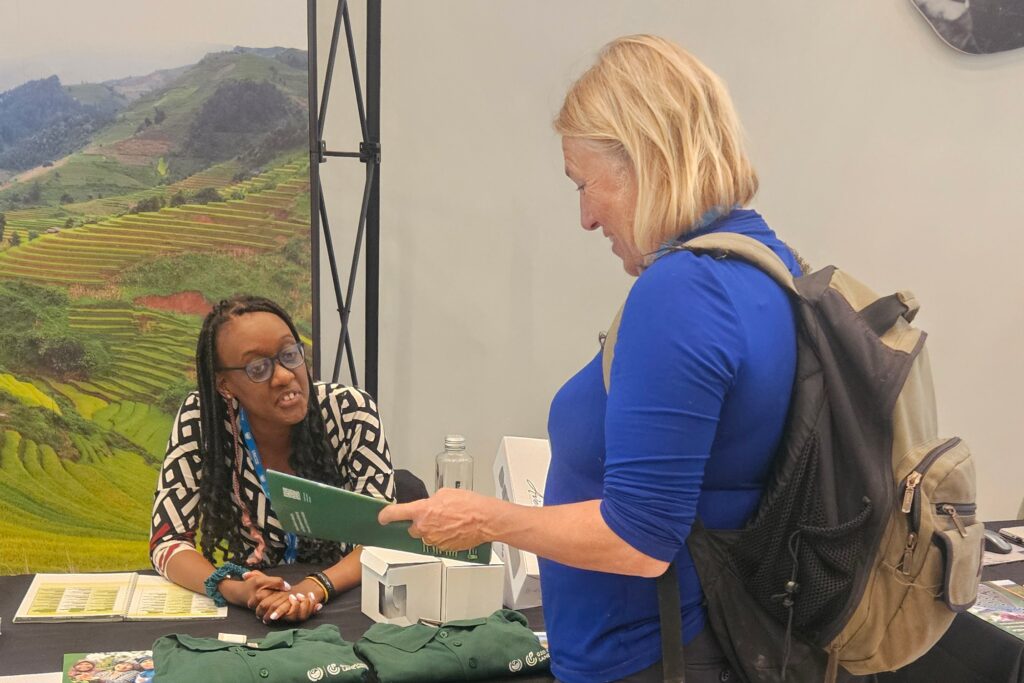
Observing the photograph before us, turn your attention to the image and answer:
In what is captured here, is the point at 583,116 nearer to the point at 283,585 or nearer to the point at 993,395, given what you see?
the point at 283,585

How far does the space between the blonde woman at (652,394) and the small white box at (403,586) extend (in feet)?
1.68

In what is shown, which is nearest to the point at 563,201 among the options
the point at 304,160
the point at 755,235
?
the point at 304,160

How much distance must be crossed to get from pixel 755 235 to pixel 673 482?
1.02ft

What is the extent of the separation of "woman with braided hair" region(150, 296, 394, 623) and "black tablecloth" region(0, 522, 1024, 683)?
23 cm

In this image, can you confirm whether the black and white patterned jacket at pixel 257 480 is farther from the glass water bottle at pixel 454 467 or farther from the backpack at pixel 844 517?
the backpack at pixel 844 517

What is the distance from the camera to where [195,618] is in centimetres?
163

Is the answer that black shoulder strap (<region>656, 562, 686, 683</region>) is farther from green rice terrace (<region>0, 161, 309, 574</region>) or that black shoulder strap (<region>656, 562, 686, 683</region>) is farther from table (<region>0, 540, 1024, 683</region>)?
green rice terrace (<region>0, 161, 309, 574</region>)

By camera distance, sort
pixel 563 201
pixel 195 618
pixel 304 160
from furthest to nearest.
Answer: pixel 563 201 < pixel 304 160 < pixel 195 618

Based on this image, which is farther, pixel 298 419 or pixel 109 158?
pixel 109 158

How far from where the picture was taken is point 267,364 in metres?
2.00

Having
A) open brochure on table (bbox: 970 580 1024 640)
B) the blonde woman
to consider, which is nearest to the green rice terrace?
the blonde woman

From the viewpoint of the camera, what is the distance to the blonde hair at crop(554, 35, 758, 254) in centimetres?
98

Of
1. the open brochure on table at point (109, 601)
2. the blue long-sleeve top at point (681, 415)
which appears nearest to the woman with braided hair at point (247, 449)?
the open brochure on table at point (109, 601)

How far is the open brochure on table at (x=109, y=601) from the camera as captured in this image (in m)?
1.57
